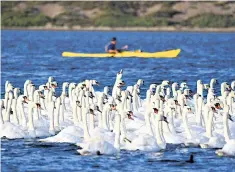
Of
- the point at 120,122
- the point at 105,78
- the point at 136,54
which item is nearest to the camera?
the point at 120,122

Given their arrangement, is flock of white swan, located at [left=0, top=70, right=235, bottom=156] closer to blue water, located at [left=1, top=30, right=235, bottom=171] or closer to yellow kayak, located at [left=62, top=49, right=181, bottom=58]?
blue water, located at [left=1, top=30, right=235, bottom=171]

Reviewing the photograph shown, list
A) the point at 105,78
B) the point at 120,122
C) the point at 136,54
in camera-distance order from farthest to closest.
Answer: the point at 136,54
the point at 105,78
the point at 120,122

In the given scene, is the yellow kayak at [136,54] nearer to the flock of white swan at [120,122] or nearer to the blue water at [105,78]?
the blue water at [105,78]

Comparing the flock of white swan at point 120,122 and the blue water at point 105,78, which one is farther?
the flock of white swan at point 120,122

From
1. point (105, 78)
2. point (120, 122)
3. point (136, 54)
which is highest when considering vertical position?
point (136, 54)

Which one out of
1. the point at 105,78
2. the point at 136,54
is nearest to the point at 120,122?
the point at 105,78

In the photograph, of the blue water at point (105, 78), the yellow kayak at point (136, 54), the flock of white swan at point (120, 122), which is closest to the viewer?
the blue water at point (105, 78)

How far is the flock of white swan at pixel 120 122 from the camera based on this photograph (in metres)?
35.9

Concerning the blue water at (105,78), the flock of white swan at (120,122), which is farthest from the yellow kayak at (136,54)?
the flock of white swan at (120,122)

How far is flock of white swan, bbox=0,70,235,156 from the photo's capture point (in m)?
35.9

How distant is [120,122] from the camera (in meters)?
36.1

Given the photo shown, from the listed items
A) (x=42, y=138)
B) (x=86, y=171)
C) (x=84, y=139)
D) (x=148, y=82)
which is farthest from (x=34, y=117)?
(x=148, y=82)

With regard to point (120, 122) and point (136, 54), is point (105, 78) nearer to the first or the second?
point (136, 54)

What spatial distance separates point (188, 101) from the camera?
46156 millimetres
